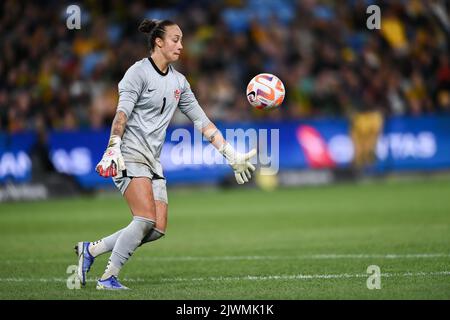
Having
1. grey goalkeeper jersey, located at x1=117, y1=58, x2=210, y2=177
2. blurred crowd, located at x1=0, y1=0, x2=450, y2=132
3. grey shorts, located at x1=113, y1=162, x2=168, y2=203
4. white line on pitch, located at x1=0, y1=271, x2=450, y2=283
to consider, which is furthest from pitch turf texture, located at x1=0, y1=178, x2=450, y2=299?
blurred crowd, located at x1=0, y1=0, x2=450, y2=132

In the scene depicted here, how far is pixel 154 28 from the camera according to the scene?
8.79 metres

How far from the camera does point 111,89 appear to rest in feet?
78.2

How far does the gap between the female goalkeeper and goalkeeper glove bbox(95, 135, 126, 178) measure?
1 cm

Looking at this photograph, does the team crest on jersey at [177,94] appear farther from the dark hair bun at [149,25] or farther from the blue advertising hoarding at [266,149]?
the blue advertising hoarding at [266,149]

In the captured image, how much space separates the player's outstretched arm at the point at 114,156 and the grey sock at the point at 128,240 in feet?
1.67

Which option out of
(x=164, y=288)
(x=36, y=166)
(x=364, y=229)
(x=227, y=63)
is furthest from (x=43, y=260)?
(x=227, y=63)

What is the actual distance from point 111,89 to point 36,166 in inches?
127

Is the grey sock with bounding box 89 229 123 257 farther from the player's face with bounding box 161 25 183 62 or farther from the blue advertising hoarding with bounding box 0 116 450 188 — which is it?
the blue advertising hoarding with bounding box 0 116 450 188

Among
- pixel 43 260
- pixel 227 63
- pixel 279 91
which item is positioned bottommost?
pixel 43 260

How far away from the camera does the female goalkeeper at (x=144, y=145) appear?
8508 millimetres

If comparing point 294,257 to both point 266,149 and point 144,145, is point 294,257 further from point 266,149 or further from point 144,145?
point 266,149

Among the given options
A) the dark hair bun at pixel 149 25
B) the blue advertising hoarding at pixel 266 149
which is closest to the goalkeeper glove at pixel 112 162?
the dark hair bun at pixel 149 25

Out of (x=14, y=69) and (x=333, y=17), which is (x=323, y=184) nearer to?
(x=333, y=17)

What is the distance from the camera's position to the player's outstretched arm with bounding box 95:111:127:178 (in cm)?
814
